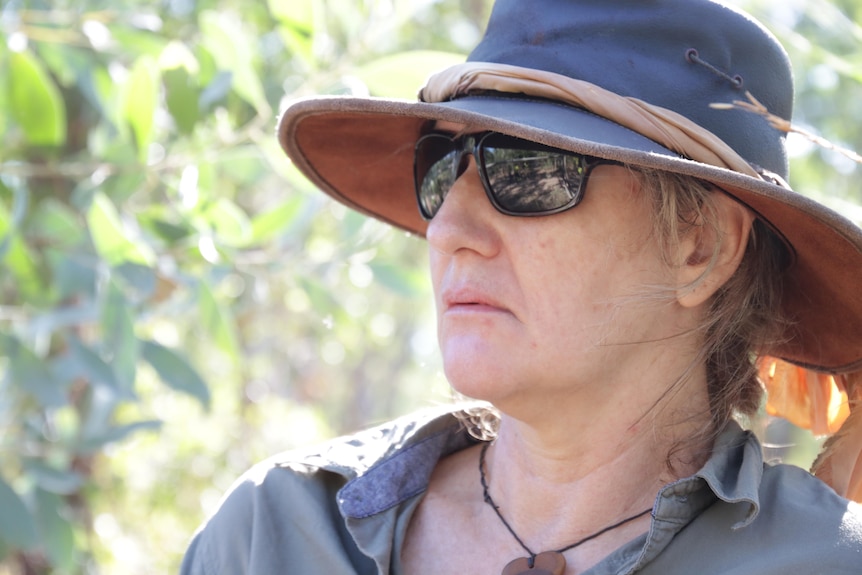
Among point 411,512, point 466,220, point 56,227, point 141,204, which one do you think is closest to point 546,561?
point 411,512

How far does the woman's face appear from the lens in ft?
5.46

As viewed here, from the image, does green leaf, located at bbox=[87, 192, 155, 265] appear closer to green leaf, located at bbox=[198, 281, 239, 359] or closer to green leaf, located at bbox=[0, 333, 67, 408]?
green leaf, located at bbox=[198, 281, 239, 359]

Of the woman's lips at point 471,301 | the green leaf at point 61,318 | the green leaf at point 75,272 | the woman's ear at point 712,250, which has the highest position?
the woman's ear at point 712,250

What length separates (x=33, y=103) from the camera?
8.47ft

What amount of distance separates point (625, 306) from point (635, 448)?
27 centimetres

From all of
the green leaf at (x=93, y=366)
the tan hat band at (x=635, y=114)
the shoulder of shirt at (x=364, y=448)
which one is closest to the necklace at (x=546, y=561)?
the shoulder of shirt at (x=364, y=448)

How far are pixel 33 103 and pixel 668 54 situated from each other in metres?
1.73

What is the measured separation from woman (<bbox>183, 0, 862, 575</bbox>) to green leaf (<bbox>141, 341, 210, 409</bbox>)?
2.83 feet

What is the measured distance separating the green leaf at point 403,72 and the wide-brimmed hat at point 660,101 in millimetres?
549

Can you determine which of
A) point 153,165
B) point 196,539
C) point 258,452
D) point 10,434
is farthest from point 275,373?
point 196,539

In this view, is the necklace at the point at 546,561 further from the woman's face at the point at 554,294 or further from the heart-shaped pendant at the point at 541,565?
the woman's face at the point at 554,294

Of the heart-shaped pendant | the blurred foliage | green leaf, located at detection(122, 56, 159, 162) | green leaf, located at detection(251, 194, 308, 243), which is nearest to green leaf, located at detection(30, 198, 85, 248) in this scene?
the blurred foliage

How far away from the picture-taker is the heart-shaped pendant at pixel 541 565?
5.51 feet

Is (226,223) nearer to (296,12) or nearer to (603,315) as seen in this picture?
(296,12)
